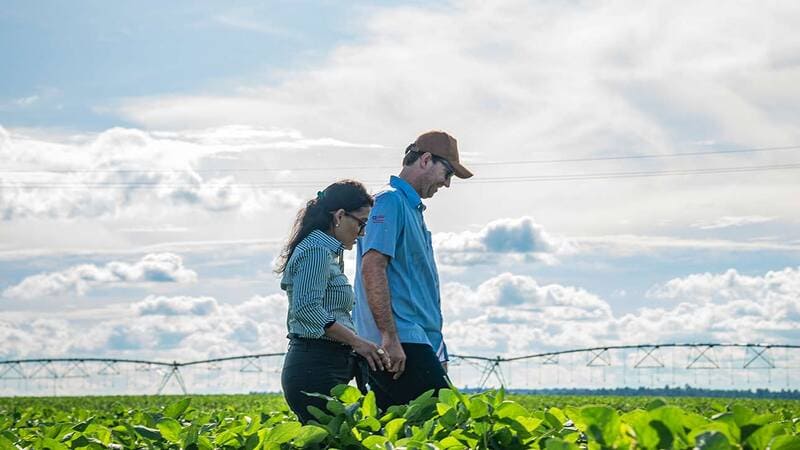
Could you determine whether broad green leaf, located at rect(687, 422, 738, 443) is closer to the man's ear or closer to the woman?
the woman

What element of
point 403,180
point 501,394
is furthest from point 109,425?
point 403,180

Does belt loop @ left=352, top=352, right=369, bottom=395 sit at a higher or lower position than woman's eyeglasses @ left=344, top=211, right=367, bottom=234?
lower

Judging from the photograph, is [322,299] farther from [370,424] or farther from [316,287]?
[370,424]

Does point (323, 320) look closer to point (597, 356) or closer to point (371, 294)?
point (371, 294)

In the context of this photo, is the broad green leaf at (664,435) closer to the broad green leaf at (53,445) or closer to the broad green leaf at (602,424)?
the broad green leaf at (602,424)

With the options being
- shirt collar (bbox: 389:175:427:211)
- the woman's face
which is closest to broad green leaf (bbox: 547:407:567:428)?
the woman's face

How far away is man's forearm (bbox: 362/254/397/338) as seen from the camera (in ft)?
18.1

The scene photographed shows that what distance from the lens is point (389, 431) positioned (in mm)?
2625

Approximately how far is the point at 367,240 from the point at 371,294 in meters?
0.36

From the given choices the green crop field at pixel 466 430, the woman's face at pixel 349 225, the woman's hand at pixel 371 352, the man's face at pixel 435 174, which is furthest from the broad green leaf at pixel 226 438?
the man's face at pixel 435 174

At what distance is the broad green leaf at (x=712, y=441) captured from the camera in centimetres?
176

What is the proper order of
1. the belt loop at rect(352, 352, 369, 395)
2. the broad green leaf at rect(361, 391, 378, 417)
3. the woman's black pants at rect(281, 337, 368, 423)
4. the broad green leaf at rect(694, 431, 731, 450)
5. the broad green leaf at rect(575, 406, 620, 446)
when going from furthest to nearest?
1. the belt loop at rect(352, 352, 369, 395)
2. the woman's black pants at rect(281, 337, 368, 423)
3. the broad green leaf at rect(361, 391, 378, 417)
4. the broad green leaf at rect(575, 406, 620, 446)
5. the broad green leaf at rect(694, 431, 731, 450)

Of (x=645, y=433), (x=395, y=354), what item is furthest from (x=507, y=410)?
(x=395, y=354)

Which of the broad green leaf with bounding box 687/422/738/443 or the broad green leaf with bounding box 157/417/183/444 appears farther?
the broad green leaf with bounding box 157/417/183/444
